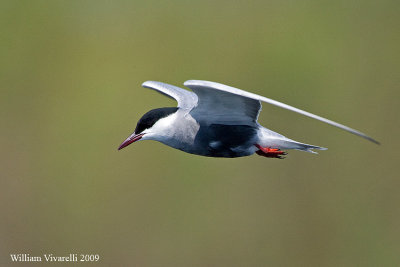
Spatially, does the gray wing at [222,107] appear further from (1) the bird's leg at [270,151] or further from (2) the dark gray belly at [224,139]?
(1) the bird's leg at [270,151]

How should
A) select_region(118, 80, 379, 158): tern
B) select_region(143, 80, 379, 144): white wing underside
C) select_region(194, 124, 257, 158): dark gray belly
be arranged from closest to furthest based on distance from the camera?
select_region(143, 80, 379, 144): white wing underside
select_region(118, 80, 379, 158): tern
select_region(194, 124, 257, 158): dark gray belly


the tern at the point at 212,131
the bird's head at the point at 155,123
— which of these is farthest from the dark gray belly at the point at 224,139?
the bird's head at the point at 155,123

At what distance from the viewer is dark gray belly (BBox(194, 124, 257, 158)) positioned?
4305mm

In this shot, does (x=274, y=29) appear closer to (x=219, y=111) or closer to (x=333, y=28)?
(x=333, y=28)

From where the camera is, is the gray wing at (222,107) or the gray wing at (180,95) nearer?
the gray wing at (222,107)

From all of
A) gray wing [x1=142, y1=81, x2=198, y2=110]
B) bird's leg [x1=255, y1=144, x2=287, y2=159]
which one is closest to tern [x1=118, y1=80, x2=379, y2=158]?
bird's leg [x1=255, y1=144, x2=287, y2=159]

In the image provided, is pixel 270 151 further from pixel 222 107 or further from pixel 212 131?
pixel 222 107

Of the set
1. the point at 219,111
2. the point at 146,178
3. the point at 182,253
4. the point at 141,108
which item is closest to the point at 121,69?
the point at 141,108

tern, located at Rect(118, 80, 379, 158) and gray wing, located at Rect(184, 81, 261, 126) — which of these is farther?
tern, located at Rect(118, 80, 379, 158)

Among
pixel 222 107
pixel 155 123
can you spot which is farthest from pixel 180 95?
pixel 222 107

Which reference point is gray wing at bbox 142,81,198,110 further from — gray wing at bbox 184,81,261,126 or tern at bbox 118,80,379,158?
gray wing at bbox 184,81,261,126

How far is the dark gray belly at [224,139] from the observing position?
430 cm

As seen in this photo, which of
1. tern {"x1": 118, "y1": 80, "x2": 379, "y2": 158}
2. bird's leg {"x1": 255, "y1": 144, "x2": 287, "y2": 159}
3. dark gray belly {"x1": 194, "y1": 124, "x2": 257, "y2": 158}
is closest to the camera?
tern {"x1": 118, "y1": 80, "x2": 379, "y2": 158}

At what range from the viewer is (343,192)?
8641 millimetres
